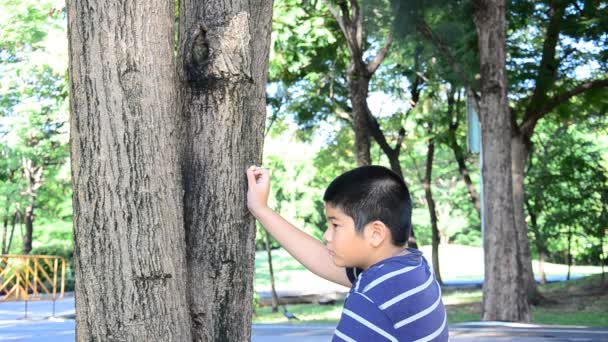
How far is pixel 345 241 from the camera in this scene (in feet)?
8.75

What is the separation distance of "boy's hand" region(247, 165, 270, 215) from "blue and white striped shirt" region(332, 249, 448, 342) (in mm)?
855

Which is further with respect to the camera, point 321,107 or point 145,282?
point 321,107

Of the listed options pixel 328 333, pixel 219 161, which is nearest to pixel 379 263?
pixel 219 161

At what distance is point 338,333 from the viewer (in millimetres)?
2424

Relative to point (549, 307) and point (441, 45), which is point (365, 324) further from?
point (549, 307)

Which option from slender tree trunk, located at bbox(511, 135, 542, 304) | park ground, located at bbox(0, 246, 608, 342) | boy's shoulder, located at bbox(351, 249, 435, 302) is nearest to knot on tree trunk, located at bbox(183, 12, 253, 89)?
boy's shoulder, located at bbox(351, 249, 435, 302)

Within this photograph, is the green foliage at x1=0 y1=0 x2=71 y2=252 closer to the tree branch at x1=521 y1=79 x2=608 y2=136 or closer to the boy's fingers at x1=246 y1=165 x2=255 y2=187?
the tree branch at x1=521 y1=79 x2=608 y2=136

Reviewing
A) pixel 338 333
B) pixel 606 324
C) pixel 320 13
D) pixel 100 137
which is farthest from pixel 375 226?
pixel 320 13

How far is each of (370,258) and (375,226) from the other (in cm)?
10

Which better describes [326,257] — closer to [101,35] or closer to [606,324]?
[101,35]

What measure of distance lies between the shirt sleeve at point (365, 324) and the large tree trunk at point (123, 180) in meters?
0.79

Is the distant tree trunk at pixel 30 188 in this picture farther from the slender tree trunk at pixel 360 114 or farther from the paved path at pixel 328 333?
the paved path at pixel 328 333

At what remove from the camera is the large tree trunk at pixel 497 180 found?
50.8 feet

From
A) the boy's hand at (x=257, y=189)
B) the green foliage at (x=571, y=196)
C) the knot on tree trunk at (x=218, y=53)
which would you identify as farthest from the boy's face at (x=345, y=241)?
the green foliage at (x=571, y=196)
